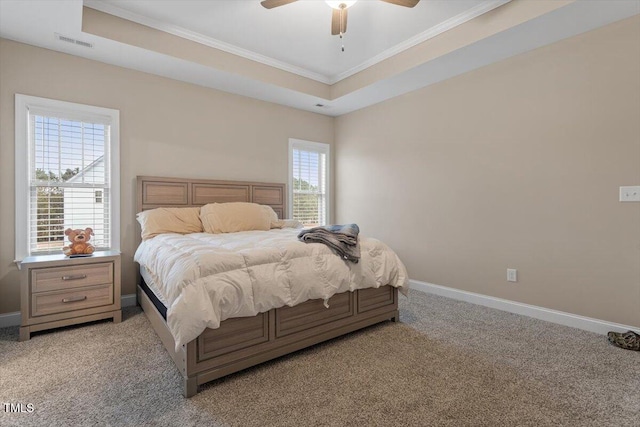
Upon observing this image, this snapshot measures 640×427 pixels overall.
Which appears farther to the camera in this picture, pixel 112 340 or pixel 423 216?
pixel 423 216

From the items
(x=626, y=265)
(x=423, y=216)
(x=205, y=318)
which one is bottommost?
(x=205, y=318)

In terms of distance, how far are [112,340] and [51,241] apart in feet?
4.45

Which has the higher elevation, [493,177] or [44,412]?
[493,177]

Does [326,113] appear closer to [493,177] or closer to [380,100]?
[380,100]

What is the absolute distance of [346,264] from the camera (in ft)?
8.08

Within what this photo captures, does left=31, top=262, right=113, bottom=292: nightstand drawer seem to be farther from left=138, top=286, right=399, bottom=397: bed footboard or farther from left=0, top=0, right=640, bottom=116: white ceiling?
left=0, top=0, right=640, bottom=116: white ceiling

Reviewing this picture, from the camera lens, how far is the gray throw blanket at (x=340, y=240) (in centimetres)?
246

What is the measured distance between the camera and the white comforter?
1.74 metres

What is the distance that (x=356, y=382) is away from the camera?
6.21ft

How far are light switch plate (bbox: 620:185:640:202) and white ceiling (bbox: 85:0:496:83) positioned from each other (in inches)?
74.0

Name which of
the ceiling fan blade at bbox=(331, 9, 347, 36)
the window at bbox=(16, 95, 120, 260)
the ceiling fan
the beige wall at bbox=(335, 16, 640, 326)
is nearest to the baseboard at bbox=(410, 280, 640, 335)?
the beige wall at bbox=(335, 16, 640, 326)

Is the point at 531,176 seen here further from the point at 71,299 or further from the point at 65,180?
the point at 65,180

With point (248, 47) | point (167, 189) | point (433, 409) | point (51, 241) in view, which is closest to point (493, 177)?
point (433, 409)

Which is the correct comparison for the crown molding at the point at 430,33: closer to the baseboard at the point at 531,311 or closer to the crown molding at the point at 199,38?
the crown molding at the point at 199,38
